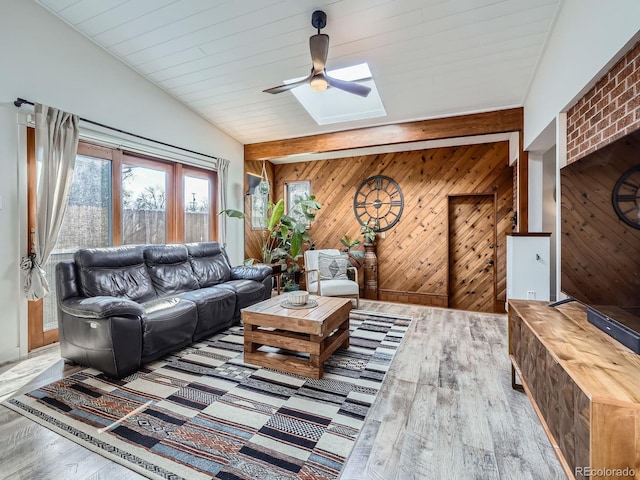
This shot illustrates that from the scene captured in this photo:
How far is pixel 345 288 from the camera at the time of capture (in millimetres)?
4504

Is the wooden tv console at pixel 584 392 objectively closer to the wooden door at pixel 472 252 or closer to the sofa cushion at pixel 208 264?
the wooden door at pixel 472 252

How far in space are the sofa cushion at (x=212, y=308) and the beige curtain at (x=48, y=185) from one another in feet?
4.14

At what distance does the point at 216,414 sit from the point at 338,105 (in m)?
4.10

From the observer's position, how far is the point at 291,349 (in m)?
2.51

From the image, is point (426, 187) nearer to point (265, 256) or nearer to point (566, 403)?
point (265, 256)

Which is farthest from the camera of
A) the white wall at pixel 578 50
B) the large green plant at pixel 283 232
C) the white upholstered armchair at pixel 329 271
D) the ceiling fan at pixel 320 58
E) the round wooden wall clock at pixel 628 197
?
the large green plant at pixel 283 232

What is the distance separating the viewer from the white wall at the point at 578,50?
1608 millimetres

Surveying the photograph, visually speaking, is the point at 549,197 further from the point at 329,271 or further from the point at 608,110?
the point at 329,271

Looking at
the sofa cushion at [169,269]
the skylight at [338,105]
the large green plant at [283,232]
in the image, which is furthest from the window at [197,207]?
the skylight at [338,105]

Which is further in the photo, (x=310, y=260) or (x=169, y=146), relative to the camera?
(x=310, y=260)

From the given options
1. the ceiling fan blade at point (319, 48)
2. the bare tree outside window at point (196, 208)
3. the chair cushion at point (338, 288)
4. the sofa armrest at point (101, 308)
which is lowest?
the chair cushion at point (338, 288)

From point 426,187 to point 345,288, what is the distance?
226cm

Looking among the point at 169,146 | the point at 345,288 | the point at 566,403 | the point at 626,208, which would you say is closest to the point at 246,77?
the point at 169,146

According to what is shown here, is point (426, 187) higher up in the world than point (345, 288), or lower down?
higher up
